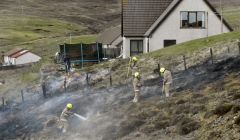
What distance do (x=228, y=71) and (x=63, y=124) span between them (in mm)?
12602

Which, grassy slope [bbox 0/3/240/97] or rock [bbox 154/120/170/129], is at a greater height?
grassy slope [bbox 0/3/240/97]

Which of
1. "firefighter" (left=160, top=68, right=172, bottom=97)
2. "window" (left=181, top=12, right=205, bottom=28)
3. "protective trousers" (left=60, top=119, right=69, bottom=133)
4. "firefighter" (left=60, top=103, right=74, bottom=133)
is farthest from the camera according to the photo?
"window" (left=181, top=12, right=205, bottom=28)

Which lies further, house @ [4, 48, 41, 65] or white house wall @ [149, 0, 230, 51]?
house @ [4, 48, 41, 65]

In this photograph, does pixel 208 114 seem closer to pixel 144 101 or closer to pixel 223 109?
pixel 223 109

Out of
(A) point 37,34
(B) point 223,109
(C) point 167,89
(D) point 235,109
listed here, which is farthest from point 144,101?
(A) point 37,34

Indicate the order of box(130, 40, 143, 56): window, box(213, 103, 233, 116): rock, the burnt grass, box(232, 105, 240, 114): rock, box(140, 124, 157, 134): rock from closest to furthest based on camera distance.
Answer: box(232, 105, 240, 114): rock < the burnt grass < box(213, 103, 233, 116): rock < box(140, 124, 157, 134): rock < box(130, 40, 143, 56): window

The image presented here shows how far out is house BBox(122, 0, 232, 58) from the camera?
59.2m

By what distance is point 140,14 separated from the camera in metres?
61.2

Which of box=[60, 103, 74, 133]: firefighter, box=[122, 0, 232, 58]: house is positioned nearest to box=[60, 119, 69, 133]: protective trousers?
box=[60, 103, 74, 133]: firefighter

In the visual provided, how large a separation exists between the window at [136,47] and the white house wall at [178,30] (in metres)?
1.37

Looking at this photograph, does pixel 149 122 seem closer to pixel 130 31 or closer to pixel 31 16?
pixel 130 31

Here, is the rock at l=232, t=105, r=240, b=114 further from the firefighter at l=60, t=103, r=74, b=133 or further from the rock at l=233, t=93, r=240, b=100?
the firefighter at l=60, t=103, r=74, b=133

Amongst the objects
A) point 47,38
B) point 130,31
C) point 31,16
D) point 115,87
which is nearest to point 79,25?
point 31,16

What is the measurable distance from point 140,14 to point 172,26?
4175 millimetres
